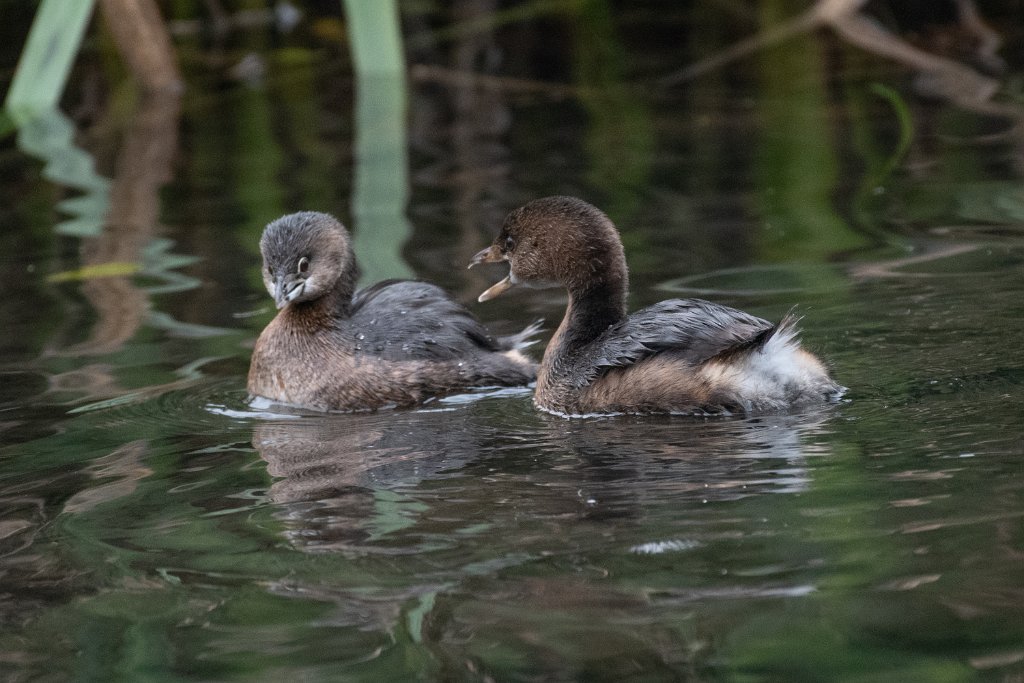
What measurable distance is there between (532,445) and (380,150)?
6.62m

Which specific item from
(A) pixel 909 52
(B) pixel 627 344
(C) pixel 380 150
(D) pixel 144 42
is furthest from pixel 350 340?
(D) pixel 144 42

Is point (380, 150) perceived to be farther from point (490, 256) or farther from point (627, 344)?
point (627, 344)

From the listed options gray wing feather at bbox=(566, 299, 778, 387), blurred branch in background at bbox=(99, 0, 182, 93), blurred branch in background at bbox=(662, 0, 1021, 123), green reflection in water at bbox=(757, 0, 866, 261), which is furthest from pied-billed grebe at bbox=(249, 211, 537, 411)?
blurred branch in background at bbox=(99, 0, 182, 93)

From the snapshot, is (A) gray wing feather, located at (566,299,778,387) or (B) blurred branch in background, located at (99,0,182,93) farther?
(B) blurred branch in background, located at (99,0,182,93)

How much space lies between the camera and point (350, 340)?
6.51 metres

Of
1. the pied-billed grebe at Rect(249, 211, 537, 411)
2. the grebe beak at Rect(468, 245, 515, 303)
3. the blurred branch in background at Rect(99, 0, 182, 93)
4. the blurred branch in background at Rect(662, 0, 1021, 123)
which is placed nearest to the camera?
the pied-billed grebe at Rect(249, 211, 537, 411)

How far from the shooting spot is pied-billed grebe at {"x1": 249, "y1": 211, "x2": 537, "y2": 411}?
625cm

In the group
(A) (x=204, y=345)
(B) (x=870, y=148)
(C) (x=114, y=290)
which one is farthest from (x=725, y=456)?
(B) (x=870, y=148)

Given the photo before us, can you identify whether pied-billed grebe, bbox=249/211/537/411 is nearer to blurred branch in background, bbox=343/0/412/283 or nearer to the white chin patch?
the white chin patch

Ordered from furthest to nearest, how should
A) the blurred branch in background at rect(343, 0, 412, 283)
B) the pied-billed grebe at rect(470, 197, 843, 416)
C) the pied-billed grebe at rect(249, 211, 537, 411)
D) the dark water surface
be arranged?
1. the blurred branch in background at rect(343, 0, 412, 283)
2. the pied-billed grebe at rect(249, 211, 537, 411)
3. the pied-billed grebe at rect(470, 197, 843, 416)
4. the dark water surface

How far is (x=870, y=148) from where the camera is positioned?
10164mm

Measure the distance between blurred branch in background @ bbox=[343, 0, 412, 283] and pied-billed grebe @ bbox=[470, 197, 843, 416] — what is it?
5.54 feet

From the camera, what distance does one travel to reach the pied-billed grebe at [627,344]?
17.3ft

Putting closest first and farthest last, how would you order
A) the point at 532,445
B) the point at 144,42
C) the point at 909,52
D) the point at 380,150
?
the point at 532,445 → the point at 380,150 → the point at 909,52 → the point at 144,42
